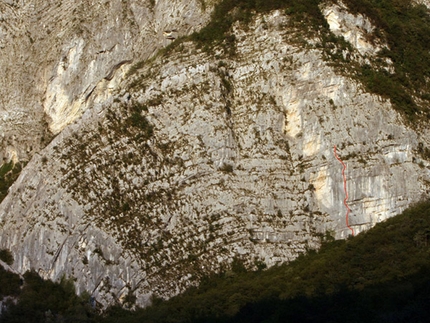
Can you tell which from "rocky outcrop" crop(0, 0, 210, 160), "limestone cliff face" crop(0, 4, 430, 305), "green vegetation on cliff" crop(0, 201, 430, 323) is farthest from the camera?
"rocky outcrop" crop(0, 0, 210, 160)

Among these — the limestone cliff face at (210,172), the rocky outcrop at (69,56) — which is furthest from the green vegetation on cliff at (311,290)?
the rocky outcrop at (69,56)

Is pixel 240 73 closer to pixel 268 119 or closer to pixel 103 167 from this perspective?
pixel 268 119

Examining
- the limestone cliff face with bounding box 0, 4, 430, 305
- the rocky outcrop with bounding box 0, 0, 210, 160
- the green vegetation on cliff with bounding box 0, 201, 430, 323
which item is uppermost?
the rocky outcrop with bounding box 0, 0, 210, 160

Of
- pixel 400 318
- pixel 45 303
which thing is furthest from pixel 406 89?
pixel 45 303

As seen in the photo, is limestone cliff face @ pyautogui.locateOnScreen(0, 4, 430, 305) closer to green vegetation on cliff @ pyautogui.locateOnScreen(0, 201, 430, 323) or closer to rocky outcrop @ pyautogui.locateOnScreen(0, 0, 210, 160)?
green vegetation on cliff @ pyautogui.locateOnScreen(0, 201, 430, 323)

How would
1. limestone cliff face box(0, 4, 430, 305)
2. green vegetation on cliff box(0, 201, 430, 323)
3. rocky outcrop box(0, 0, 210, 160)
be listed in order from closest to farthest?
green vegetation on cliff box(0, 201, 430, 323) → limestone cliff face box(0, 4, 430, 305) → rocky outcrop box(0, 0, 210, 160)

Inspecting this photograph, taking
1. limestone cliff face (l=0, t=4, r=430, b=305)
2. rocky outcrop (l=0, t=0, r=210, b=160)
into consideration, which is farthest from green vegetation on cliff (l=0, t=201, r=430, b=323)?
rocky outcrop (l=0, t=0, r=210, b=160)

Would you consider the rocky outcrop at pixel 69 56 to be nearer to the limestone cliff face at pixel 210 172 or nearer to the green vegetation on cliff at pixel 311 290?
the limestone cliff face at pixel 210 172

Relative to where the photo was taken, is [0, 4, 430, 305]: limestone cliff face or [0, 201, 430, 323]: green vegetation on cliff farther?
[0, 4, 430, 305]: limestone cliff face
